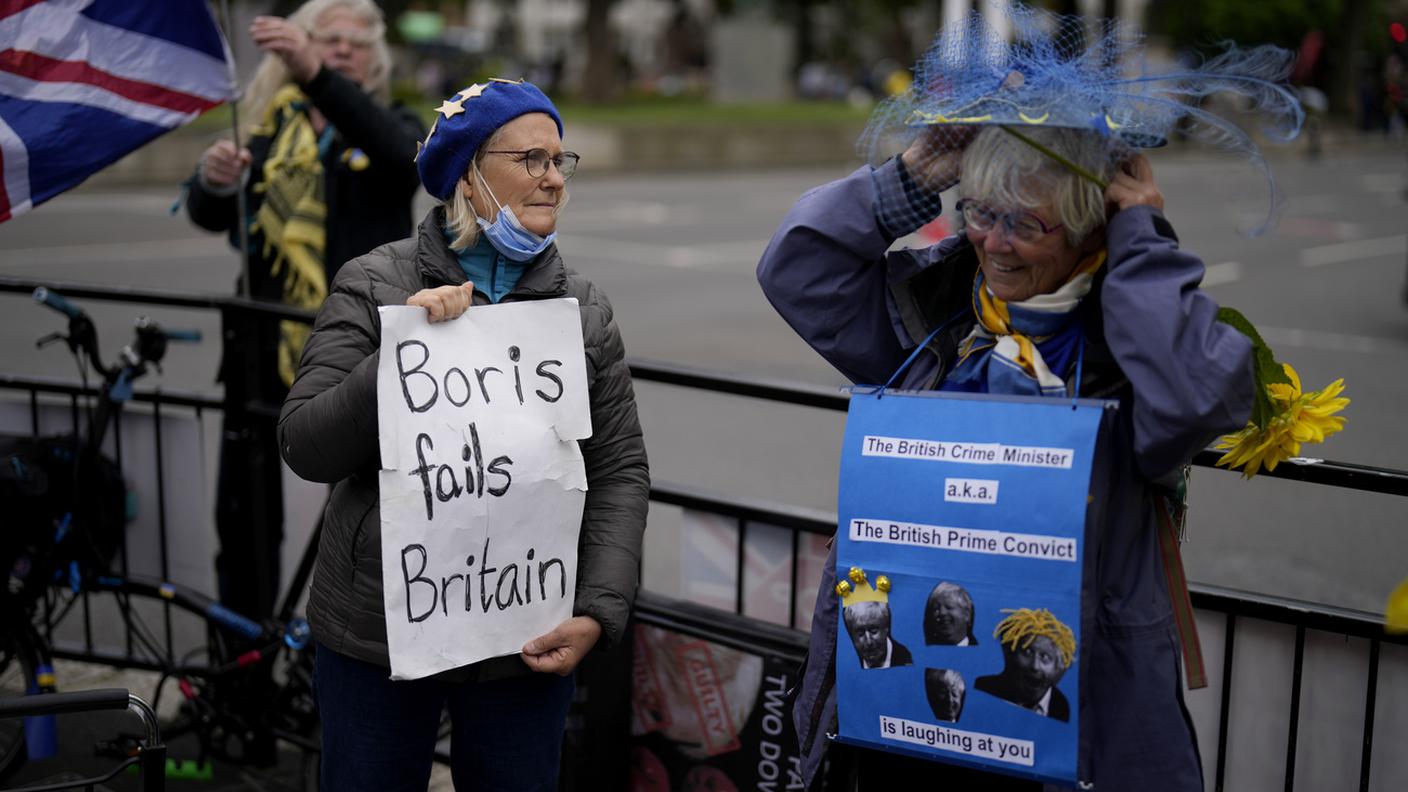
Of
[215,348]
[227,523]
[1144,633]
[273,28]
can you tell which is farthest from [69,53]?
[215,348]

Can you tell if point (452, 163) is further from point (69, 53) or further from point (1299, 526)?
point (1299, 526)

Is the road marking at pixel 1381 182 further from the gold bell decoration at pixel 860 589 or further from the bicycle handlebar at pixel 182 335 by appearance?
the gold bell decoration at pixel 860 589

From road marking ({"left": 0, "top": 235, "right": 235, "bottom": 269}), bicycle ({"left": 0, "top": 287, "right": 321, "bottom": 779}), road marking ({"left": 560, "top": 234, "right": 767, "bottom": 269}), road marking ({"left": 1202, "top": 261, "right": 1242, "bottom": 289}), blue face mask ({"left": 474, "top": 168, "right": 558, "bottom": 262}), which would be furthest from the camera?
road marking ({"left": 560, "top": 234, "right": 767, "bottom": 269})

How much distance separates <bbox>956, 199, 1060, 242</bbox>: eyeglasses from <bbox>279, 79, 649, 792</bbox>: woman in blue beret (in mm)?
743

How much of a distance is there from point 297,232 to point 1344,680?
3.12m

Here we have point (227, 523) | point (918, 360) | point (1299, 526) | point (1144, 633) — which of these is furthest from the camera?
point (1299, 526)

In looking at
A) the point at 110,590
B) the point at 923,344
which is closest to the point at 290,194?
the point at 110,590

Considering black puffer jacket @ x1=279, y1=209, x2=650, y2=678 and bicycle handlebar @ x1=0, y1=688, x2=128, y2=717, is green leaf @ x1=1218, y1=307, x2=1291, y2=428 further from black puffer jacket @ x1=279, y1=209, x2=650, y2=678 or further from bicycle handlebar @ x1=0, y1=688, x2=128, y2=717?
bicycle handlebar @ x1=0, y1=688, x2=128, y2=717

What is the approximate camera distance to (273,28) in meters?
3.83

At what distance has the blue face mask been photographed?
2455 millimetres

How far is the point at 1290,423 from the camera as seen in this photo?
7.39ft

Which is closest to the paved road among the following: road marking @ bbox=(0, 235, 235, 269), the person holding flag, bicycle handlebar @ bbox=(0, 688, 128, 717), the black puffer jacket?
road marking @ bbox=(0, 235, 235, 269)

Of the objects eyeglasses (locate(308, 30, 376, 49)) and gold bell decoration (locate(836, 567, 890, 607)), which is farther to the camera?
eyeglasses (locate(308, 30, 376, 49))

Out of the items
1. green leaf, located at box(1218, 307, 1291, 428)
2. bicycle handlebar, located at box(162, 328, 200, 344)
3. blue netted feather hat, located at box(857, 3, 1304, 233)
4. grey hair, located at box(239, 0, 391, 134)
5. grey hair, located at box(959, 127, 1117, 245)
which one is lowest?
bicycle handlebar, located at box(162, 328, 200, 344)
